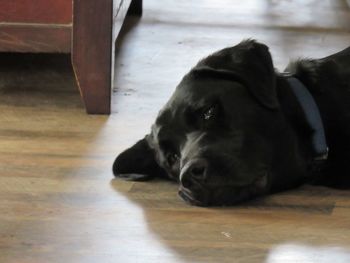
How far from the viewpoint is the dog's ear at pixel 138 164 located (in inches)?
76.5

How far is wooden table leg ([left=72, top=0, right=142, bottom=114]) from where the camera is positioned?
92.9 inches

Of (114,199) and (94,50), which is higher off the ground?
(94,50)

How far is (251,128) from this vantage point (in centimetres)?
173

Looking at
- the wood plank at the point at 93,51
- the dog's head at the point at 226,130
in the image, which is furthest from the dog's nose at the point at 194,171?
the wood plank at the point at 93,51

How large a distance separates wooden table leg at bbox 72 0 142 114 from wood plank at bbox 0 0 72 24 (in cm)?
6

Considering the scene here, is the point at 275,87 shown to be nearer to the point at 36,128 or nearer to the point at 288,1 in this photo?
the point at 36,128

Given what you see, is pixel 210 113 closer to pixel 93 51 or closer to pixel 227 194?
pixel 227 194

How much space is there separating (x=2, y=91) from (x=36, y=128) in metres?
0.38

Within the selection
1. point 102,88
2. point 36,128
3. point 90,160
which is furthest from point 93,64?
point 90,160

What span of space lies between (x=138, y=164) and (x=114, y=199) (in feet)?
0.41

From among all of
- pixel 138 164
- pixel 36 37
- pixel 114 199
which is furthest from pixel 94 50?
pixel 114 199

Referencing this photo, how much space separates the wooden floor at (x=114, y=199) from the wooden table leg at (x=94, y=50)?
6 centimetres

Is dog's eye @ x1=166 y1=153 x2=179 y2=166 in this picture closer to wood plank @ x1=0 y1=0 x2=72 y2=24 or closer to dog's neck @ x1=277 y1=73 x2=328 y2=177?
dog's neck @ x1=277 y1=73 x2=328 y2=177

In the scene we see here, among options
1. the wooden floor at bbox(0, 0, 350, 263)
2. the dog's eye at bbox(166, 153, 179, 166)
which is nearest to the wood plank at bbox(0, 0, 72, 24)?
the wooden floor at bbox(0, 0, 350, 263)
